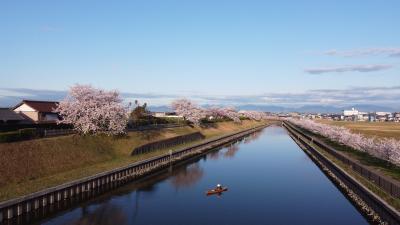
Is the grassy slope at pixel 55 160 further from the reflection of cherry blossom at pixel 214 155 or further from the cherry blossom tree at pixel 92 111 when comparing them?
the reflection of cherry blossom at pixel 214 155

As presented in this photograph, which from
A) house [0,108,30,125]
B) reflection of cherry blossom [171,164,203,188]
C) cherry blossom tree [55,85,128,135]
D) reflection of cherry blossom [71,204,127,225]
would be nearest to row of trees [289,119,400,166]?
reflection of cherry blossom [171,164,203,188]

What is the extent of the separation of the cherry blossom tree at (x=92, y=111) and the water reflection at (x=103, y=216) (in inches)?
776

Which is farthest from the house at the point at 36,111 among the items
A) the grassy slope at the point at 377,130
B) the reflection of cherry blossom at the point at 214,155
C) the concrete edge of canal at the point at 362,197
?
the grassy slope at the point at 377,130

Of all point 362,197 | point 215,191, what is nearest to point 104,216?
point 215,191

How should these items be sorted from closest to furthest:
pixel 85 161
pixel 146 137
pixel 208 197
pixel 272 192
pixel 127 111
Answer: pixel 208 197, pixel 272 192, pixel 85 161, pixel 127 111, pixel 146 137

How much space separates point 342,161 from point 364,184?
50.5 ft

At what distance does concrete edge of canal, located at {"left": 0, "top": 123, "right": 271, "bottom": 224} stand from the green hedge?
7.98 meters

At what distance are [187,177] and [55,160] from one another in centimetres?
1472

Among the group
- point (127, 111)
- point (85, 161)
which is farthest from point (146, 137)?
point (85, 161)

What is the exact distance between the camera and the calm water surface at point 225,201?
2897 cm

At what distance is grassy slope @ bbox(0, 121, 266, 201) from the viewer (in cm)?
3042

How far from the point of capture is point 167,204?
33.1 m

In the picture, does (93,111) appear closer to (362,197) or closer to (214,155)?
(214,155)

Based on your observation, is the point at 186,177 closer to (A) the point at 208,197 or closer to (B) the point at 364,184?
(A) the point at 208,197
